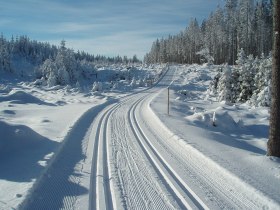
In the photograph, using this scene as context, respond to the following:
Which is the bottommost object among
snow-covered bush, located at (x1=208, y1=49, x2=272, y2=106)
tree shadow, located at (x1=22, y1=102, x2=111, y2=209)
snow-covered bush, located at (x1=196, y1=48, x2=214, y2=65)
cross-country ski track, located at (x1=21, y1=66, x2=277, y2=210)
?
tree shadow, located at (x1=22, y1=102, x2=111, y2=209)

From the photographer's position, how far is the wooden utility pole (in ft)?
32.0

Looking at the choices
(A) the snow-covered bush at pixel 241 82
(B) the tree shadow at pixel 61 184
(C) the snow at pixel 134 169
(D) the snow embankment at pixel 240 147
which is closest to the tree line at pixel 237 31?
(A) the snow-covered bush at pixel 241 82

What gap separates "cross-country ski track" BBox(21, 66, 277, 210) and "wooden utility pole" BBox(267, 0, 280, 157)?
2.08 metres

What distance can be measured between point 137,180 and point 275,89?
4973mm

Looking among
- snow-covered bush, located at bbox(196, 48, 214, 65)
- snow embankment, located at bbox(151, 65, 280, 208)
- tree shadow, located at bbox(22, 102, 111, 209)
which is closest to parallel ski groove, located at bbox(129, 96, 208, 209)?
snow embankment, located at bbox(151, 65, 280, 208)

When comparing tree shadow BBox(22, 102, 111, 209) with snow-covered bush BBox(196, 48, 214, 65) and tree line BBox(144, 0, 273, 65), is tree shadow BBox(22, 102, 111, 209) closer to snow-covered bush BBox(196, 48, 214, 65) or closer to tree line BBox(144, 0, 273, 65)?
tree line BBox(144, 0, 273, 65)

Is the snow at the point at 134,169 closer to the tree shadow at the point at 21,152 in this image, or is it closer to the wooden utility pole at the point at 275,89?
the tree shadow at the point at 21,152

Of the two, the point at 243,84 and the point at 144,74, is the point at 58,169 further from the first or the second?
the point at 144,74

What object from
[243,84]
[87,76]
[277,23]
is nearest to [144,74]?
[87,76]

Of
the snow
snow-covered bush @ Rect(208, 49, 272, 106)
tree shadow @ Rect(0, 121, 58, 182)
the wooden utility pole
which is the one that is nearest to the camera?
the snow

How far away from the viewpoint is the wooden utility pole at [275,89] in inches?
384

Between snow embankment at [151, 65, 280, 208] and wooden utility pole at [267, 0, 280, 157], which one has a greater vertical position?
wooden utility pole at [267, 0, 280, 157]

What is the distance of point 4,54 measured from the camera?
107 m

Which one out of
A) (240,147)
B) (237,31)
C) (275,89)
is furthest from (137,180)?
(237,31)
